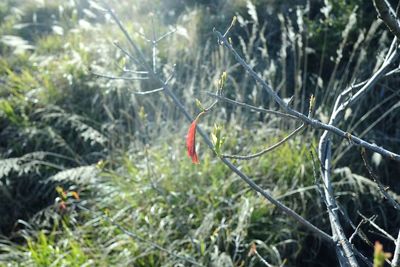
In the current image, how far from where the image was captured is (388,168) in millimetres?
3396

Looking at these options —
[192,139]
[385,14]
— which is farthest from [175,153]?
[385,14]

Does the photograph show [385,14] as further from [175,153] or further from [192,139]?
[175,153]

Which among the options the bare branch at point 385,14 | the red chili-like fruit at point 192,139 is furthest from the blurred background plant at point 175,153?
the bare branch at point 385,14

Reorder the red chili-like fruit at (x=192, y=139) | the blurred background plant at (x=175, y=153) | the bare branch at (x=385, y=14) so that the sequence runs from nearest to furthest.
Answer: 1. the bare branch at (x=385, y=14)
2. the red chili-like fruit at (x=192, y=139)
3. the blurred background plant at (x=175, y=153)

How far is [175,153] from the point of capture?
3305mm

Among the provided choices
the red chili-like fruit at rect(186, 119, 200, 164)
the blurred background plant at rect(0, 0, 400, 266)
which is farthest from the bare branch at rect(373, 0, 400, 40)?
the blurred background plant at rect(0, 0, 400, 266)

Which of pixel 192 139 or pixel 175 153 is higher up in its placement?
pixel 192 139

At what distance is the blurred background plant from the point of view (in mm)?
2812

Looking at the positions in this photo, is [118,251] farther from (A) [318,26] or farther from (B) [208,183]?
(A) [318,26]

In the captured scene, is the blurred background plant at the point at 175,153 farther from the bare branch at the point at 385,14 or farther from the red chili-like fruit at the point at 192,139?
the bare branch at the point at 385,14

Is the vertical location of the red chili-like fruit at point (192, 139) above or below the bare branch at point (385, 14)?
below

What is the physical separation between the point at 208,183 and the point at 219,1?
7.29 ft

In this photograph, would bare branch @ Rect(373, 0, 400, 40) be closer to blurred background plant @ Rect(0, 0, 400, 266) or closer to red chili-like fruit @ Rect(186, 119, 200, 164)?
red chili-like fruit @ Rect(186, 119, 200, 164)

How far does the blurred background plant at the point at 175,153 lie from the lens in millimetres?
2812
